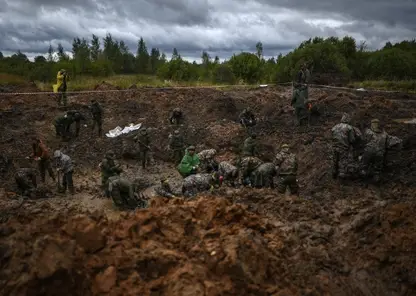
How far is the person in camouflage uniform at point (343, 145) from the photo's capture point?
339 inches

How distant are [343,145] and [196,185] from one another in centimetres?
347

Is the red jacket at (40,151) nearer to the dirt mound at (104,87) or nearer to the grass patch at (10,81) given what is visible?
the dirt mound at (104,87)

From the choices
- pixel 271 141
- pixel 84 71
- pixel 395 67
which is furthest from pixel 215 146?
pixel 84 71

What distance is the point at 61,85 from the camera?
1470cm

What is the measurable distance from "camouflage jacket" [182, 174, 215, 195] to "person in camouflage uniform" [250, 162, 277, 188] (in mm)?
1010

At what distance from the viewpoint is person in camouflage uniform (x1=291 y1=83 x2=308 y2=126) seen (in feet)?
39.3

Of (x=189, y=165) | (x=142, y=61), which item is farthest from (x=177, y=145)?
(x=142, y=61)

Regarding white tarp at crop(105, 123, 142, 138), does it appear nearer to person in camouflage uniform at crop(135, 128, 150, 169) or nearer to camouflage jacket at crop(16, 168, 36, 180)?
person in camouflage uniform at crop(135, 128, 150, 169)

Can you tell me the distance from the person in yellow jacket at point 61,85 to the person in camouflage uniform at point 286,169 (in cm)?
962

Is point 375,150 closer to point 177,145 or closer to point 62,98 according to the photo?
point 177,145

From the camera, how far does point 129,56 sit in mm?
52938

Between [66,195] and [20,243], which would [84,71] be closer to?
[66,195]

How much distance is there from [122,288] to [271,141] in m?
8.82

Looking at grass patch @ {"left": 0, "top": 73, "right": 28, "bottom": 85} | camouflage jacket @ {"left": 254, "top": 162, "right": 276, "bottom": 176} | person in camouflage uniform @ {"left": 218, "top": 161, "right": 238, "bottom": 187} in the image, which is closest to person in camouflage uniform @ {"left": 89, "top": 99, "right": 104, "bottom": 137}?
person in camouflage uniform @ {"left": 218, "top": 161, "right": 238, "bottom": 187}
